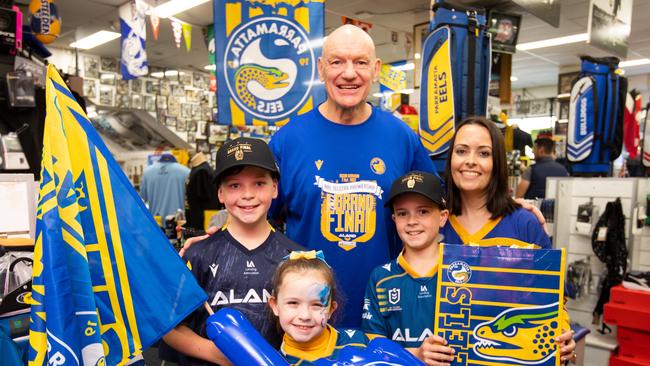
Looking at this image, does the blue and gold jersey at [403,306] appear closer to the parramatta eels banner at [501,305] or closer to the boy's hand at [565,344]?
the parramatta eels banner at [501,305]

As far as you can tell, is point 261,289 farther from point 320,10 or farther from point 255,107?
point 320,10

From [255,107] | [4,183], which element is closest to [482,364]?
[255,107]

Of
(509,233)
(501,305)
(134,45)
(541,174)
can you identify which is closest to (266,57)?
(509,233)

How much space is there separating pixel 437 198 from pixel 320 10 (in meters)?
1.46

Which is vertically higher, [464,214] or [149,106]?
[149,106]

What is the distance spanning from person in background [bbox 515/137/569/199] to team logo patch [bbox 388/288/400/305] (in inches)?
183

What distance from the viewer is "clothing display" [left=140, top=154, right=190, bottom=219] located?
655cm

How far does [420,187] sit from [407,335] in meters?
0.50

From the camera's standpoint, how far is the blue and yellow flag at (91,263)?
1.19m

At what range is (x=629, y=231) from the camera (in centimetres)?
447

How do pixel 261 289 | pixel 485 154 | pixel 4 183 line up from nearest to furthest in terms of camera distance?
pixel 261 289 → pixel 485 154 → pixel 4 183

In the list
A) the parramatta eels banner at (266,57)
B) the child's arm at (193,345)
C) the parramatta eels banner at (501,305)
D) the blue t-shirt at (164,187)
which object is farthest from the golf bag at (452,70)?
the blue t-shirt at (164,187)

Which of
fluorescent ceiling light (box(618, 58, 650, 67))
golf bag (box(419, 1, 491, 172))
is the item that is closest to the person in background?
golf bag (box(419, 1, 491, 172))

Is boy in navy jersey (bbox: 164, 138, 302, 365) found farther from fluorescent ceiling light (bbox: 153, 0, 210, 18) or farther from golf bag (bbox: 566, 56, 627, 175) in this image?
fluorescent ceiling light (bbox: 153, 0, 210, 18)
